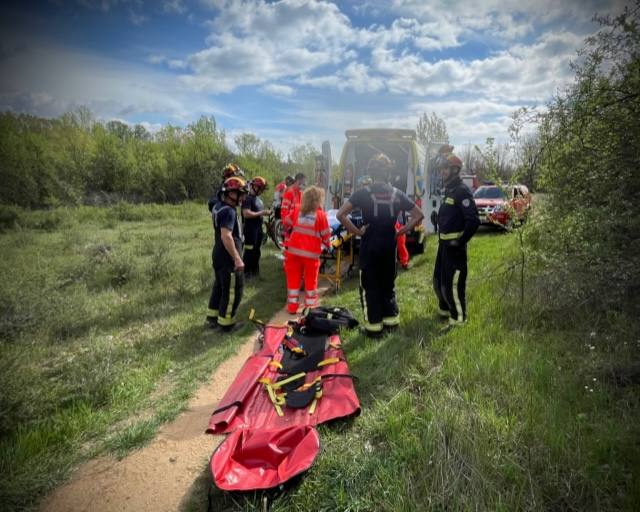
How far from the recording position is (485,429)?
8.50 ft

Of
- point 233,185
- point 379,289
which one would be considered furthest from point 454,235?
point 233,185

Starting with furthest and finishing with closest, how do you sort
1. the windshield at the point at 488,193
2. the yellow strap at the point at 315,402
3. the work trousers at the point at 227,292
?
the windshield at the point at 488,193 < the work trousers at the point at 227,292 < the yellow strap at the point at 315,402

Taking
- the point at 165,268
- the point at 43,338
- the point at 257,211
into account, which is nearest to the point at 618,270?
the point at 257,211

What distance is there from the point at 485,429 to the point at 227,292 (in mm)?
3411

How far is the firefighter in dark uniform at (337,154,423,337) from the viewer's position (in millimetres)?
4410

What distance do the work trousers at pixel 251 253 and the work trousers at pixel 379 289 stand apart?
317 cm

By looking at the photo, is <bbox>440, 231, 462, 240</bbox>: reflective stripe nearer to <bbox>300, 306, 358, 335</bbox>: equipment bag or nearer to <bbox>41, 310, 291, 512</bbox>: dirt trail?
<bbox>300, 306, 358, 335</bbox>: equipment bag

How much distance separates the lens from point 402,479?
7.50 feet

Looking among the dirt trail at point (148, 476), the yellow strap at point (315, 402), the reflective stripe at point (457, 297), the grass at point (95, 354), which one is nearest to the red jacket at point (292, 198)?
the grass at point (95, 354)

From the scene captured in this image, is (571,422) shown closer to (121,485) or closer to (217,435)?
(217,435)

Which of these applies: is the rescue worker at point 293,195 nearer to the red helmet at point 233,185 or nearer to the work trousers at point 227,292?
the red helmet at point 233,185

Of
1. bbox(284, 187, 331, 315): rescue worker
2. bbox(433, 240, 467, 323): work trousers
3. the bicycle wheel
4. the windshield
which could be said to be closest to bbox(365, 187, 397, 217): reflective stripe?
bbox(433, 240, 467, 323): work trousers

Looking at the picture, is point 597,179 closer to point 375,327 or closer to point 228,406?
point 375,327

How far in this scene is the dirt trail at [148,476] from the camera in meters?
2.35
